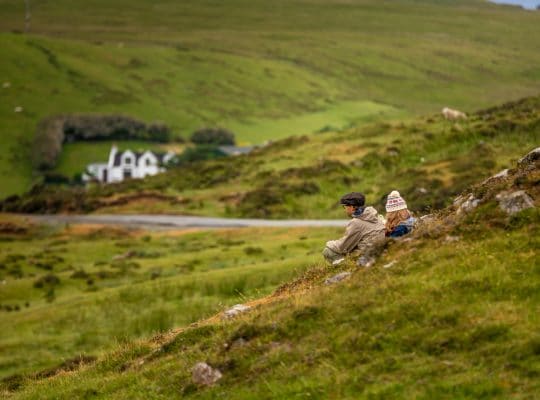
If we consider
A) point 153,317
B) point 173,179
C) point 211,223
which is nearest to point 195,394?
point 153,317

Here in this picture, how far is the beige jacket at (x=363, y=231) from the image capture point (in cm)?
1942

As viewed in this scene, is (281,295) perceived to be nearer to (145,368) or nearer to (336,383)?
(145,368)

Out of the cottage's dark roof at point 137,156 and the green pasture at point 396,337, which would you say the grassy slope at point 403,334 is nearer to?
the green pasture at point 396,337

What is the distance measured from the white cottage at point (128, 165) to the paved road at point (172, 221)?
100 meters

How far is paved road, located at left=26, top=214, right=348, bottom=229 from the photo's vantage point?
60.5 m

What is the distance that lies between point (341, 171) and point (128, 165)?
389ft

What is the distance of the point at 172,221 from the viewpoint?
68.8 m

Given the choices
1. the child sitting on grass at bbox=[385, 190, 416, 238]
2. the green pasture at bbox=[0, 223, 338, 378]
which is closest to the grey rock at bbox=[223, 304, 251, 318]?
the child sitting on grass at bbox=[385, 190, 416, 238]

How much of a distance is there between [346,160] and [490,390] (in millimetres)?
60895

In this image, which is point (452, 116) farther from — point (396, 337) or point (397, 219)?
point (396, 337)

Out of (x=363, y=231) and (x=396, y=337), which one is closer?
(x=396, y=337)

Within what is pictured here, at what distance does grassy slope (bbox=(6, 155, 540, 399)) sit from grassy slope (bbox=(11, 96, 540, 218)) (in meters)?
37.0

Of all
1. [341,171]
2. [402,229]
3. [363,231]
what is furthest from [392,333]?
[341,171]

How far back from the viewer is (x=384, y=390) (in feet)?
41.0
